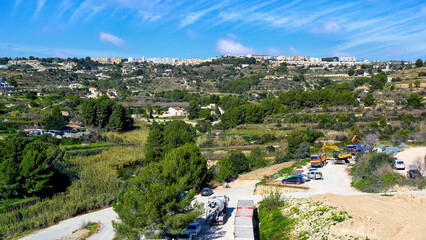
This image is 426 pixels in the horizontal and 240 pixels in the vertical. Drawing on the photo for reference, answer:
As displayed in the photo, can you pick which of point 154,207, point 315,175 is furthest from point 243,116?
point 154,207

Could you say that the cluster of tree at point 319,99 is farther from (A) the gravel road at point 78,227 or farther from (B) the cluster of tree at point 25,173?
(A) the gravel road at point 78,227

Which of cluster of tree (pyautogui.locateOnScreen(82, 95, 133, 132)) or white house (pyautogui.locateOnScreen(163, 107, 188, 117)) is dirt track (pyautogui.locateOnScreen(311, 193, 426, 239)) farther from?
white house (pyautogui.locateOnScreen(163, 107, 188, 117))

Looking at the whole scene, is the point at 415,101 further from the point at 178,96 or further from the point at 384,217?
the point at 178,96

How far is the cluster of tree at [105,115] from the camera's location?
4888 cm

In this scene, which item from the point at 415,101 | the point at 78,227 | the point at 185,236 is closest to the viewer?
the point at 185,236

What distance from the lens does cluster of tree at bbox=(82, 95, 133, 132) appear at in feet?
160

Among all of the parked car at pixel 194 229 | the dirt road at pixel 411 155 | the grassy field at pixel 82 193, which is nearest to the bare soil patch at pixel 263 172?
the dirt road at pixel 411 155

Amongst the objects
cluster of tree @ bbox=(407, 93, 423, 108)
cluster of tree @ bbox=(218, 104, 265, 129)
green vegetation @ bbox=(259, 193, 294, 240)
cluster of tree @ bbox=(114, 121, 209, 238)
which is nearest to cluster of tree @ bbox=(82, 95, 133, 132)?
cluster of tree @ bbox=(218, 104, 265, 129)

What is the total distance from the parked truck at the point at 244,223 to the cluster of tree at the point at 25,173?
15277 millimetres

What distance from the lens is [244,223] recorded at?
44.9ft

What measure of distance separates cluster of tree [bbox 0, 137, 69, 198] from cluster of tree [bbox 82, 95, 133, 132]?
75.8ft

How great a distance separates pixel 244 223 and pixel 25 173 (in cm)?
1696

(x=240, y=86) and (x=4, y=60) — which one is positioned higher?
(x=4, y=60)

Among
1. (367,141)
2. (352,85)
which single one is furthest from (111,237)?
(352,85)
